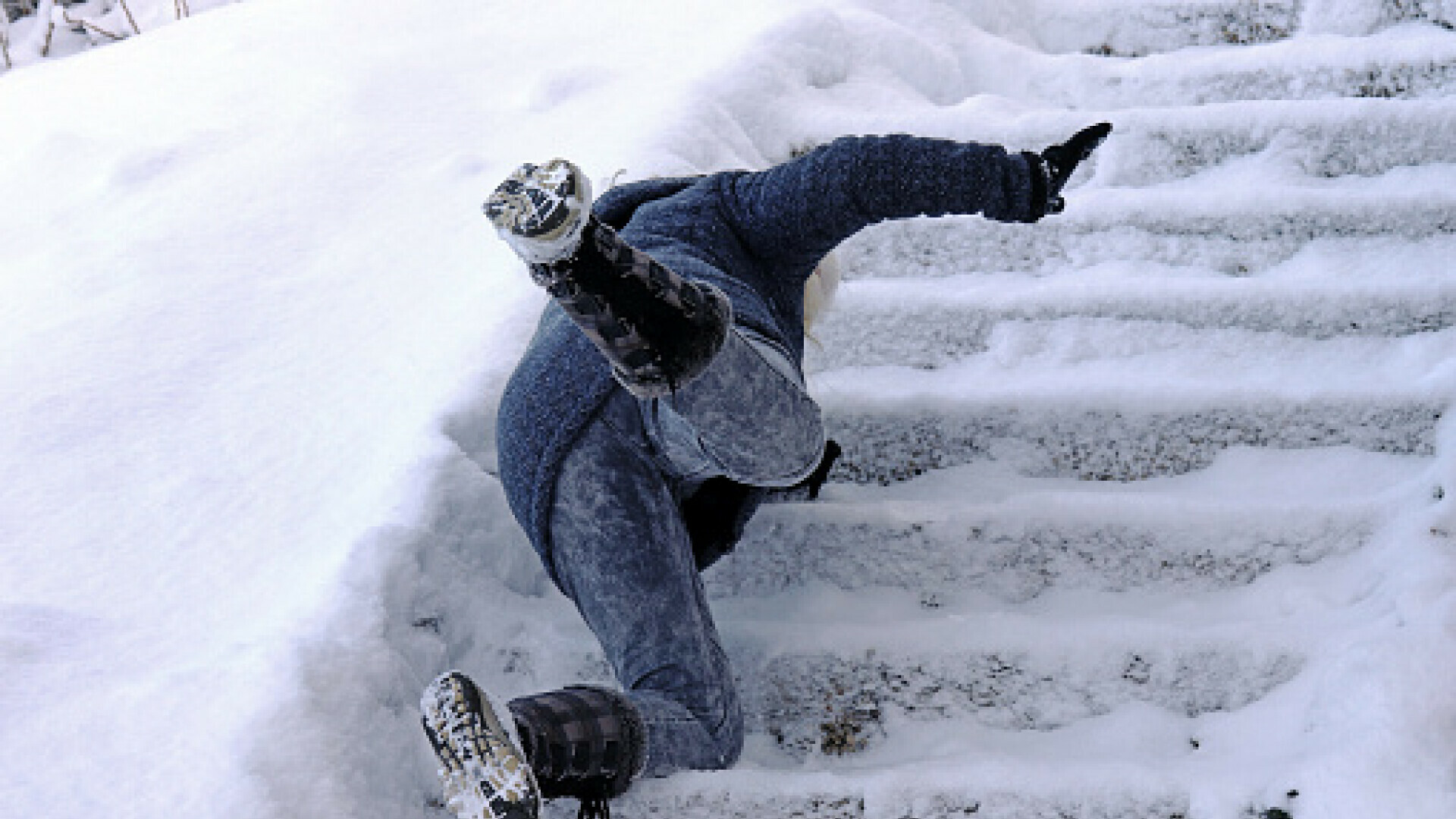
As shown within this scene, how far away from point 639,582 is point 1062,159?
58 cm

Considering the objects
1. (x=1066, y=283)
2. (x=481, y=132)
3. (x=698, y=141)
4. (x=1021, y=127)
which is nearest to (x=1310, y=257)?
(x=1066, y=283)

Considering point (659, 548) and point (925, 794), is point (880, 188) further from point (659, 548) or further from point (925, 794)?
point (925, 794)

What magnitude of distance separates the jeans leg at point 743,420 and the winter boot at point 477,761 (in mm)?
268

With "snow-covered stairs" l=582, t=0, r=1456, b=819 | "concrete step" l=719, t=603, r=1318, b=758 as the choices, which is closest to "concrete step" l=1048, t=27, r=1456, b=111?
"snow-covered stairs" l=582, t=0, r=1456, b=819

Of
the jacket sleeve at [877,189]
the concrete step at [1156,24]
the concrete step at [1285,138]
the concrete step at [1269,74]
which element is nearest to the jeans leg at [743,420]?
the jacket sleeve at [877,189]

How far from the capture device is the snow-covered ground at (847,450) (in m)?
1.03

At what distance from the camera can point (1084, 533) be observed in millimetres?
1257

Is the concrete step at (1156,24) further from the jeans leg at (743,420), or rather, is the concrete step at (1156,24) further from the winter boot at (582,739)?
the winter boot at (582,739)

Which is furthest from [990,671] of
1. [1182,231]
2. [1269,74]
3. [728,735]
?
[1269,74]

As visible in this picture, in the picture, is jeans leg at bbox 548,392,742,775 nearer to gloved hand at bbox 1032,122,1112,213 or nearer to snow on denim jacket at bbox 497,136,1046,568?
snow on denim jacket at bbox 497,136,1046,568

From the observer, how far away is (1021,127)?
1.75 m

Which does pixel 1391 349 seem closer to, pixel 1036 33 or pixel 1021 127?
pixel 1021 127

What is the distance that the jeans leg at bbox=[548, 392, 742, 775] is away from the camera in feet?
3.29

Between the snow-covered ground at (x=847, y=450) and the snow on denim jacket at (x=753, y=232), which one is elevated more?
the snow on denim jacket at (x=753, y=232)
